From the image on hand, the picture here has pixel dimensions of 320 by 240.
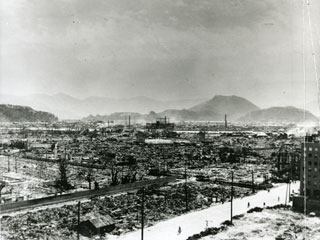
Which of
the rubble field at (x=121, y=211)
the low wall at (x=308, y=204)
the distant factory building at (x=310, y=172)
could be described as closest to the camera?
the rubble field at (x=121, y=211)

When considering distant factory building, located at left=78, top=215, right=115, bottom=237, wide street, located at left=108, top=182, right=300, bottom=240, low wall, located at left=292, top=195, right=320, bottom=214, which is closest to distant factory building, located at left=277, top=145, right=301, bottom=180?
wide street, located at left=108, top=182, right=300, bottom=240

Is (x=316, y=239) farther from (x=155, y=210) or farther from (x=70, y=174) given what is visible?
(x=70, y=174)

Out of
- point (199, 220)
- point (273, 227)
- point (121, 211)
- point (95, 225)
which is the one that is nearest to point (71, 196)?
point (121, 211)

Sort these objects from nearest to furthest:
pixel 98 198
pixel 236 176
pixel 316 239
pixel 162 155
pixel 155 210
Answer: pixel 316 239 < pixel 155 210 < pixel 98 198 < pixel 236 176 < pixel 162 155

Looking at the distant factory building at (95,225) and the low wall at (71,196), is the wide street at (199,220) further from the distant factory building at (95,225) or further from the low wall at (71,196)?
the low wall at (71,196)

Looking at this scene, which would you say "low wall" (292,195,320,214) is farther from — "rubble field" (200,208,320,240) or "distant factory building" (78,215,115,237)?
"distant factory building" (78,215,115,237)

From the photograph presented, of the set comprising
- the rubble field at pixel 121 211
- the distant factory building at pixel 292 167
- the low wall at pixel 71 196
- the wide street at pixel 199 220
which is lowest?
the wide street at pixel 199 220

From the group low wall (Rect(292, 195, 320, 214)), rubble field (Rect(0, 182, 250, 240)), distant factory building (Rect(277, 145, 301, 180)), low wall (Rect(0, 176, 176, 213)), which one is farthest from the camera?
distant factory building (Rect(277, 145, 301, 180))

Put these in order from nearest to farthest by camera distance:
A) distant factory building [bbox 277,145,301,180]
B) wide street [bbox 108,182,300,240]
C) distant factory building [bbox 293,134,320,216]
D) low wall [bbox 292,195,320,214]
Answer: wide street [bbox 108,182,300,240] → low wall [bbox 292,195,320,214] → distant factory building [bbox 293,134,320,216] → distant factory building [bbox 277,145,301,180]

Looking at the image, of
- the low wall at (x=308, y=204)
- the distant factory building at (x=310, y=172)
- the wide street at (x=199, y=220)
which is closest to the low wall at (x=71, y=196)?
the wide street at (x=199, y=220)

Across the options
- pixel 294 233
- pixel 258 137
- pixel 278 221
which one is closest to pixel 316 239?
pixel 294 233

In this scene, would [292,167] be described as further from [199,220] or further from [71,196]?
[71,196]
